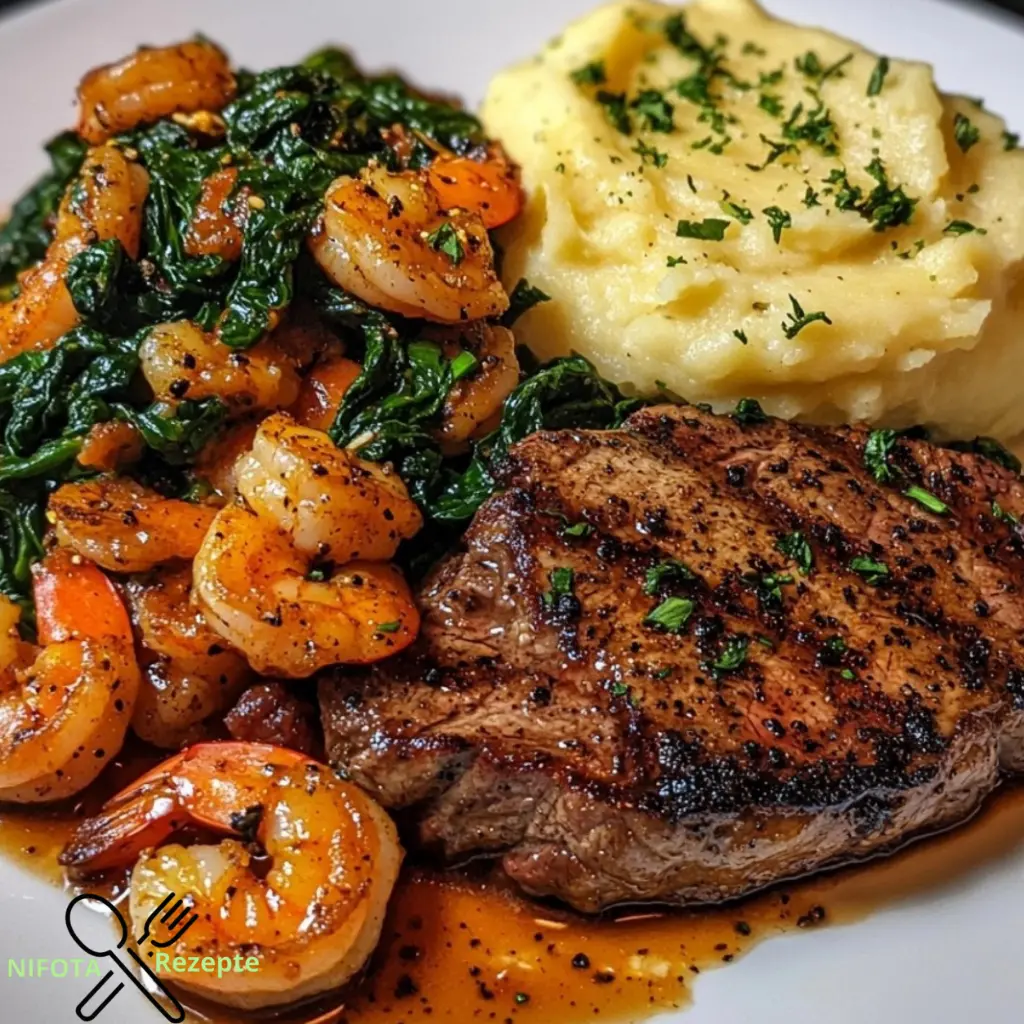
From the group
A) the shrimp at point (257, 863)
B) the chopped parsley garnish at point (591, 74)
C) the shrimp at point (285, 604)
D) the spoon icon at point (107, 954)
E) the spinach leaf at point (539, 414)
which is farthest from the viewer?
the chopped parsley garnish at point (591, 74)

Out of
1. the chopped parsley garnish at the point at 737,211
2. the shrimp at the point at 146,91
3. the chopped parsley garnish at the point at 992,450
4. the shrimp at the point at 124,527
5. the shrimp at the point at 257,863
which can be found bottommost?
the chopped parsley garnish at the point at 992,450

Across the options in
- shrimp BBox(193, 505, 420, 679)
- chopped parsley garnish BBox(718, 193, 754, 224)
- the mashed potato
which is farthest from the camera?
chopped parsley garnish BBox(718, 193, 754, 224)

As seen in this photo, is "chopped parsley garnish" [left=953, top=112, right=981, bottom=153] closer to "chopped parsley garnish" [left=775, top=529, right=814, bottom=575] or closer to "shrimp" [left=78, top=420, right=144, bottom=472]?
"chopped parsley garnish" [left=775, top=529, right=814, bottom=575]

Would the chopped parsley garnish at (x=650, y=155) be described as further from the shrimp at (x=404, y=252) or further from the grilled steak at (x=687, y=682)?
the grilled steak at (x=687, y=682)

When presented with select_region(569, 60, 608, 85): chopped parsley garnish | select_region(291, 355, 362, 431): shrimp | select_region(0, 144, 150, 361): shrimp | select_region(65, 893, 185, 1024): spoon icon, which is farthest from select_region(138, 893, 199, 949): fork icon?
select_region(569, 60, 608, 85): chopped parsley garnish

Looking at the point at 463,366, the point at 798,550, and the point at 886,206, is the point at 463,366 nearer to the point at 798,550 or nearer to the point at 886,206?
the point at 798,550

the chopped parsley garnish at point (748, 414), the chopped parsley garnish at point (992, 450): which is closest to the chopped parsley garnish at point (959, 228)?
A: the chopped parsley garnish at point (992, 450)

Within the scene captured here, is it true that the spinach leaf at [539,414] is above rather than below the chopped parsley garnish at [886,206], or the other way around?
below

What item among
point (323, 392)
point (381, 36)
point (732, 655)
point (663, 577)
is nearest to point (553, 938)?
point (732, 655)
